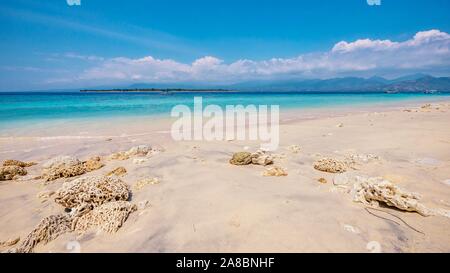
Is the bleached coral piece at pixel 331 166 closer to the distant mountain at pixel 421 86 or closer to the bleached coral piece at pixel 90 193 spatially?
the bleached coral piece at pixel 90 193

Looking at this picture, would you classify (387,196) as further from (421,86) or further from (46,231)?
(421,86)

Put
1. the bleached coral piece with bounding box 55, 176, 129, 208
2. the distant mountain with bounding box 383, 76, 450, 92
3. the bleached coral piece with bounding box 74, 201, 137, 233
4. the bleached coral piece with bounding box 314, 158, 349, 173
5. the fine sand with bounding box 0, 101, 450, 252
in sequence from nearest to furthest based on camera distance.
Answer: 1. the fine sand with bounding box 0, 101, 450, 252
2. the bleached coral piece with bounding box 74, 201, 137, 233
3. the bleached coral piece with bounding box 55, 176, 129, 208
4. the bleached coral piece with bounding box 314, 158, 349, 173
5. the distant mountain with bounding box 383, 76, 450, 92

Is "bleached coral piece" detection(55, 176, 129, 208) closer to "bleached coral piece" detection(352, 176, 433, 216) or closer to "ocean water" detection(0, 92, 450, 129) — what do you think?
"bleached coral piece" detection(352, 176, 433, 216)

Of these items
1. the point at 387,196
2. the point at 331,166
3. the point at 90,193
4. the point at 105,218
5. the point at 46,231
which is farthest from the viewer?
the point at 331,166

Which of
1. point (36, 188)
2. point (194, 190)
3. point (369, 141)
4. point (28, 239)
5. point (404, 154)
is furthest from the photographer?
point (369, 141)

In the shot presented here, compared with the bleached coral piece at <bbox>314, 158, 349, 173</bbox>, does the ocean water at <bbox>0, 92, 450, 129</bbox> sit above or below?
above

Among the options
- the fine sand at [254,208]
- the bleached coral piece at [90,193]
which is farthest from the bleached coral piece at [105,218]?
the bleached coral piece at [90,193]

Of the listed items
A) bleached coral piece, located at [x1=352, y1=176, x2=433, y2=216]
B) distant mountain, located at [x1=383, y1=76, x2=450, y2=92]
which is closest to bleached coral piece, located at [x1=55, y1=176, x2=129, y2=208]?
bleached coral piece, located at [x1=352, y1=176, x2=433, y2=216]

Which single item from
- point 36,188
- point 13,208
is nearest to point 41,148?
point 36,188

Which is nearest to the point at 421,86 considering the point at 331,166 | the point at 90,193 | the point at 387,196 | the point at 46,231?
the point at 331,166

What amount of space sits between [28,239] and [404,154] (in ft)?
25.1

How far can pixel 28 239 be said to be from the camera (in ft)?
9.00

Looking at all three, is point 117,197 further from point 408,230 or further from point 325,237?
point 408,230

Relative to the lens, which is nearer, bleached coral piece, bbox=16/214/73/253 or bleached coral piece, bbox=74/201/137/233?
bleached coral piece, bbox=16/214/73/253
